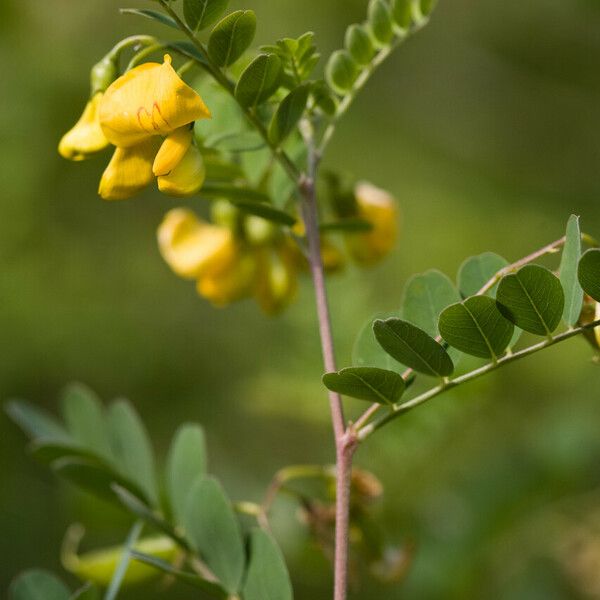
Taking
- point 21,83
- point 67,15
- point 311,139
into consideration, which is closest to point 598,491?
point 311,139

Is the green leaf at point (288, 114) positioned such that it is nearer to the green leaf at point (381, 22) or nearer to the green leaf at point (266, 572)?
the green leaf at point (381, 22)

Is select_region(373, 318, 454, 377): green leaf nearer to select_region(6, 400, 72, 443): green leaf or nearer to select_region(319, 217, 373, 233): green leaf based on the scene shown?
select_region(319, 217, 373, 233): green leaf

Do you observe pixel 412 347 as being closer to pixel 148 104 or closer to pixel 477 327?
pixel 477 327

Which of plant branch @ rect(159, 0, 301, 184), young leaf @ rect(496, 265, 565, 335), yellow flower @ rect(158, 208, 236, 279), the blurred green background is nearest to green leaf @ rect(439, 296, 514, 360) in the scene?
young leaf @ rect(496, 265, 565, 335)

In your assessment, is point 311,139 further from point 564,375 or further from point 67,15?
point 67,15

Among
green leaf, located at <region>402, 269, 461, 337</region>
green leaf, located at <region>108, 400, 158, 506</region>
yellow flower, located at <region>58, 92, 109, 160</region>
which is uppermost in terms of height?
yellow flower, located at <region>58, 92, 109, 160</region>

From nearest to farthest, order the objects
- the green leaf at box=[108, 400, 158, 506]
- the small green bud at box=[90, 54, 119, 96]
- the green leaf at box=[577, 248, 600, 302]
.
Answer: the green leaf at box=[577, 248, 600, 302] → the small green bud at box=[90, 54, 119, 96] → the green leaf at box=[108, 400, 158, 506]

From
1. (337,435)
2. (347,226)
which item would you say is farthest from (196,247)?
(337,435)
